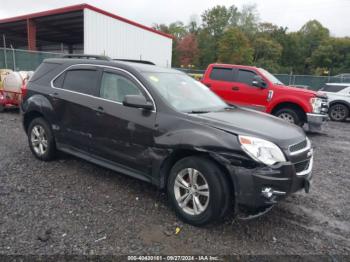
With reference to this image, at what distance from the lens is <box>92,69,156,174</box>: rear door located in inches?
139

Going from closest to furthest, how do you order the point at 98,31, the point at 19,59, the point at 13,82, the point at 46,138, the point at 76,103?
the point at 76,103 → the point at 46,138 → the point at 13,82 → the point at 19,59 → the point at 98,31

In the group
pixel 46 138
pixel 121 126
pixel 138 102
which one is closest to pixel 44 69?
pixel 46 138

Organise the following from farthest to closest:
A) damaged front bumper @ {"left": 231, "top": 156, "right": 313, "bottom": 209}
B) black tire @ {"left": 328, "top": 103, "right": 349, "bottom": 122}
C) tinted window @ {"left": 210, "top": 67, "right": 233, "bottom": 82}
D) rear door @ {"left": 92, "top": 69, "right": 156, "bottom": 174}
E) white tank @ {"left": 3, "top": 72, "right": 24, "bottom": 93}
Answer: black tire @ {"left": 328, "top": 103, "right": 349, "bottom": 122} < white tank @ {"left": 3, "top": 72, "right": 24, "bottom": 93} < tinted window @ {"left": 210, "top": 67, "right": 233, "bottom": 82} < rear door @ {"left": 92, "top": 69, "right": 156, "bottom": 174} < damaged front bumper @ {"left": 231, "top": 156, "right": 313, "bottom": 209}

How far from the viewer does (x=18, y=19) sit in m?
21.7

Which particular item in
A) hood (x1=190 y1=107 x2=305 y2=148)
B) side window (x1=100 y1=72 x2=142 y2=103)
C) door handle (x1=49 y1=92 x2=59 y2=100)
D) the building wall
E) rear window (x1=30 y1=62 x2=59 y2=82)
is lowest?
hood (x1=190 y1=107 x2=305 y2=148)

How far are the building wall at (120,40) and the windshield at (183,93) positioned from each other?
1478cm

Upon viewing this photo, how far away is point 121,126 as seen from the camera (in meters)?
3.73

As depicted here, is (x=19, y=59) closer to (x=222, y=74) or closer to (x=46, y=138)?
(x=222, y=74)

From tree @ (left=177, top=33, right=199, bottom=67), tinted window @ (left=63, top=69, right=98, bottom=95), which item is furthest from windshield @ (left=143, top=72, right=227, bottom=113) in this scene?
tree @ (left=177, top=33, right=199, bottom=67)

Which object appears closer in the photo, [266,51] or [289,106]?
[289,106]

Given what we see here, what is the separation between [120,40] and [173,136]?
1866 cm

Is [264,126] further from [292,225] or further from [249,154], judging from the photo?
[292,225]

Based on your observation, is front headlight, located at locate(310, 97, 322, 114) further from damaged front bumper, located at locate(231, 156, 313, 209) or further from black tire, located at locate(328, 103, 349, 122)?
damaged front bumper, located at locate(231, 156, 313, 209)

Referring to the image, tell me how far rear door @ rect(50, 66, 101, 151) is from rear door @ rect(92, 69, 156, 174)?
0.53ft
